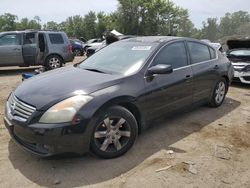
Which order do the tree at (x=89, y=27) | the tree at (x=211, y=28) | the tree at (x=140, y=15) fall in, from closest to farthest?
1. the tree at (x=140, y=15)
2. the tree at (x=89, y=27)
3. the tree at (x=211, y=28)

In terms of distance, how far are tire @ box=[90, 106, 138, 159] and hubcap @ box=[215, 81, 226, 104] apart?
280 cm

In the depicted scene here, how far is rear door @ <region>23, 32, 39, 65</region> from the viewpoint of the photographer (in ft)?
38.6

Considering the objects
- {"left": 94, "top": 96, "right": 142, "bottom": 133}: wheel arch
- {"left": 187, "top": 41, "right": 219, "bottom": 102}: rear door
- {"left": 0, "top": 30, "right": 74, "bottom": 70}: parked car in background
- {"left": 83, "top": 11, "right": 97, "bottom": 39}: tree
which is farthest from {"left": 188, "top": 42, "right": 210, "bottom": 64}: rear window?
{"left": 83, "top": 11, "right": 97, "bottom": 39}: tree

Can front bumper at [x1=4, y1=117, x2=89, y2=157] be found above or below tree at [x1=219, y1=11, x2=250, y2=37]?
below

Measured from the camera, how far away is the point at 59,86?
3.91 meters

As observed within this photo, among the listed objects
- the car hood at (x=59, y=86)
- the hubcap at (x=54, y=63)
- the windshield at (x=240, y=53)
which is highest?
the windshield at (x=240, y=53)

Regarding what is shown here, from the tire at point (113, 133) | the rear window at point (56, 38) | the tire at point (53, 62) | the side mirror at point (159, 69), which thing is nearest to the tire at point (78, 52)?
the rear window at point (56, 38)

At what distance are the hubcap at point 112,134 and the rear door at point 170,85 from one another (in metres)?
0.51

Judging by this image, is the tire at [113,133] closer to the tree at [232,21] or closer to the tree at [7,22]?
the tree at [7,22]

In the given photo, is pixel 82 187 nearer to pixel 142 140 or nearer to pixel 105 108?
pixel 105 108

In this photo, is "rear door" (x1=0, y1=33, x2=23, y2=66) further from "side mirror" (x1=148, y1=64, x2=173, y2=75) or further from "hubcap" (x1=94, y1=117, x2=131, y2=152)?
"hubcap" (x1=94, y1=117, x2=131, y2=152)

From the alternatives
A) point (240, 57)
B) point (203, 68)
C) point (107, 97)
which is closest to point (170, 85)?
point (203, 68)

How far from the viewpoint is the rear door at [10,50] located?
37.9 feet

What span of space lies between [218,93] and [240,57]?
392 centimetres
